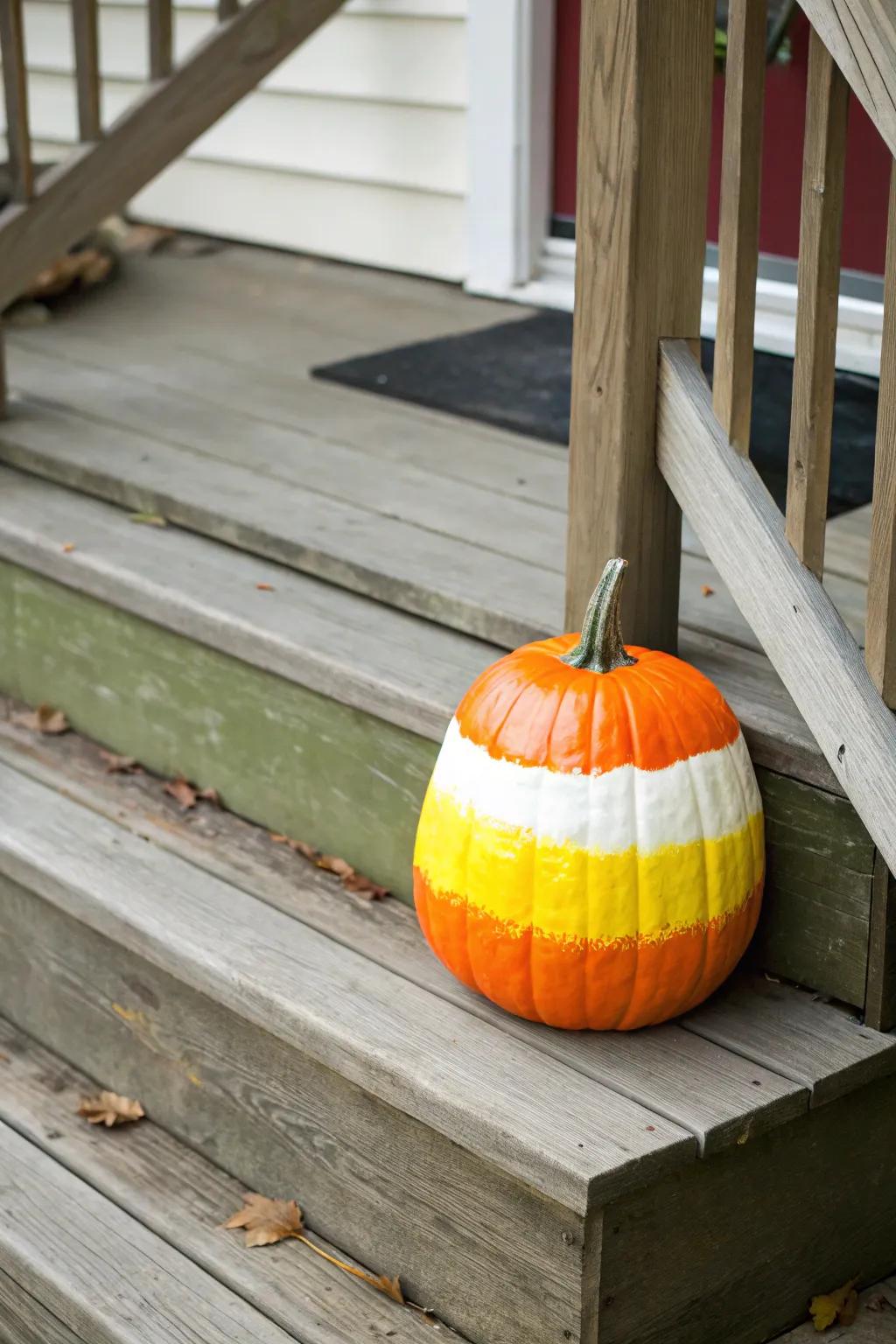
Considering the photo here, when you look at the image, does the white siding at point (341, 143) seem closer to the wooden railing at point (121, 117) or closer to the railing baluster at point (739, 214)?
the wooden railing at point (121, 117)

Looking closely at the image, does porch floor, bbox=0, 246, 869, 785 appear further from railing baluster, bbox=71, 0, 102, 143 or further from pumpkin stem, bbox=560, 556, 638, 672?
railing baluster, bbox=71, 0, 102, 143

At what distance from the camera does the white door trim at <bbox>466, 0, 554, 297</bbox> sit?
3807mm

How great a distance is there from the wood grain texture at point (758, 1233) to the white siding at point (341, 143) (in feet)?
8.87

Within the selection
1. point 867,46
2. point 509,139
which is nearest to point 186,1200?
point 867,46

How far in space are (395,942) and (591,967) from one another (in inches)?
15.5

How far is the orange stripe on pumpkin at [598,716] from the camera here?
5.90 feet

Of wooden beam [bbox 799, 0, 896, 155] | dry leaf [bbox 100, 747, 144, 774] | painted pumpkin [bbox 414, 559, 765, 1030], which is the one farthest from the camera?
dry leaf [bbox 100, 747, 144, 774]

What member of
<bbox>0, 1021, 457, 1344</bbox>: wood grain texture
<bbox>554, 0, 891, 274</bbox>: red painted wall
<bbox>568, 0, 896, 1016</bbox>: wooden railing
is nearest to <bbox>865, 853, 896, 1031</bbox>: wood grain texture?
<bbox>568, 0, 896, 1016</bbox>: wooden railing

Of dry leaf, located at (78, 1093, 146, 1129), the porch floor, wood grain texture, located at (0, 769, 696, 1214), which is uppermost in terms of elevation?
the porch floor

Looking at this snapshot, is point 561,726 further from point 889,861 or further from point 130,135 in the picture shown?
point 130,135

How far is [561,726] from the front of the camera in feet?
5.94

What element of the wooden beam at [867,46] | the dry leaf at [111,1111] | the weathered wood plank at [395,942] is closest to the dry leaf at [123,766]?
the weathered wood plank at [395,942]

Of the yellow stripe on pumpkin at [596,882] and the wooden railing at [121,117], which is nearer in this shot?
the yellow stripe on pumpkin at [596,882]

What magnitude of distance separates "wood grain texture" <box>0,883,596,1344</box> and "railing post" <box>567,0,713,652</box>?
67cm
